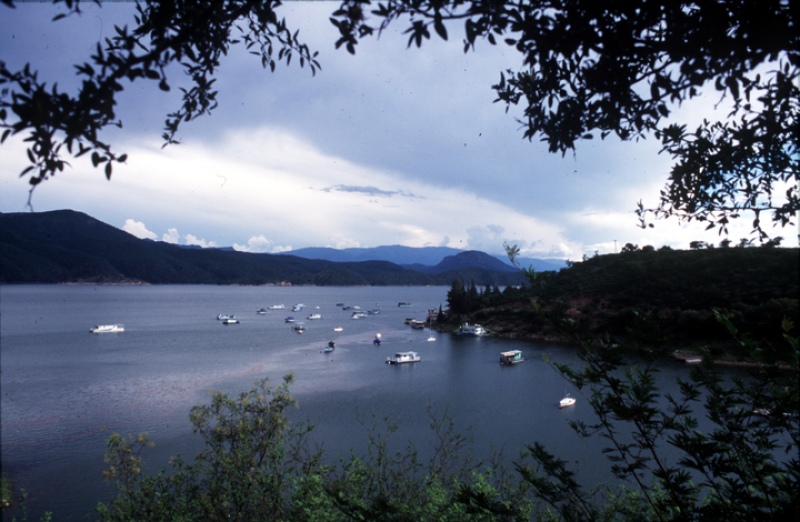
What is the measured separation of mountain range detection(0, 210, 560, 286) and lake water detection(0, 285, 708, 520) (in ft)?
17.2

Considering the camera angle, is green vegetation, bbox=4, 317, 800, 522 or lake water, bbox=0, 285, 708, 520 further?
lake water, bbox=0, 285, 708, 520

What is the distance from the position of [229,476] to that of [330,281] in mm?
131437

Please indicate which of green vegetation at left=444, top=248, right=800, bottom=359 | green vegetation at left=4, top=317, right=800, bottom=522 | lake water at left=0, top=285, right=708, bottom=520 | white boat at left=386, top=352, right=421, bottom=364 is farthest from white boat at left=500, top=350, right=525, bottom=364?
green vegetation at left=4, top=317, right=800, bottom=522

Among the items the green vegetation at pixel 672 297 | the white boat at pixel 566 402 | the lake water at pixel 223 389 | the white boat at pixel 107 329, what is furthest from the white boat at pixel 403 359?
the white boat at pixel 107 329

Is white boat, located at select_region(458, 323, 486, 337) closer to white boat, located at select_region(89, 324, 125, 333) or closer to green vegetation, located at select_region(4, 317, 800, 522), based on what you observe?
white boat, located at select_region(89, 324, 125, 333)

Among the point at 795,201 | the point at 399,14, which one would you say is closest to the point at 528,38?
the point at 399,14

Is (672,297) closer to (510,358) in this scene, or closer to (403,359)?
(510,358)

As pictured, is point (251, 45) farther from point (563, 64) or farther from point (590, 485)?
point (590, 485)

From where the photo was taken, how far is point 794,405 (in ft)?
5.60

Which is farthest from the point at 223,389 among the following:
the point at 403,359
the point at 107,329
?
the point at 107,329

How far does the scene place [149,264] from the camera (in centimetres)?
7781

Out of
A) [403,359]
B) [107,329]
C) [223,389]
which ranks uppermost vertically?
[107,329]

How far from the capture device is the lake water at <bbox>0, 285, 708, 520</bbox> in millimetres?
13945

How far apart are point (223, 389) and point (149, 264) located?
213 ft
